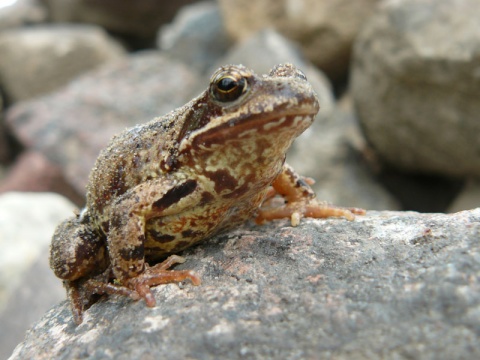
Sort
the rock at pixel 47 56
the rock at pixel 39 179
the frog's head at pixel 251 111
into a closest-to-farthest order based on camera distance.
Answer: the frog's head at pixel 251 111
the rock at pixel 39 179
the rock at pixel 47 56

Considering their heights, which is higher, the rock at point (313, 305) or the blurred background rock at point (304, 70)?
the blurred background rock at point (304, 70)

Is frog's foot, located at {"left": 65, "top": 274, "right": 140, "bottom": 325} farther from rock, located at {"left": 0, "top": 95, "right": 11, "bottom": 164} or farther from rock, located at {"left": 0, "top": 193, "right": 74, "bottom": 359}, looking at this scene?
rock, located at {"left": 0, "top": 95, "right": 11, "bottom": 164}

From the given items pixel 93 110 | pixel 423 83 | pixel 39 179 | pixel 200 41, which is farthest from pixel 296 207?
pixel 200 41

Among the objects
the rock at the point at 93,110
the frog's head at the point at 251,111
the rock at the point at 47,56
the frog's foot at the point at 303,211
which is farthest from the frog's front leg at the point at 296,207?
the rock at the point at 47,56

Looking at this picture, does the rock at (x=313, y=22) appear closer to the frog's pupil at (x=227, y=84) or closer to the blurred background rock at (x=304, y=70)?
the blurred background rock at (x=304, y=70)

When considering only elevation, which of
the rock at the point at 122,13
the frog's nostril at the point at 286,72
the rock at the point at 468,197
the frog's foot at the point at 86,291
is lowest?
the frog's foot at the point at 86,291

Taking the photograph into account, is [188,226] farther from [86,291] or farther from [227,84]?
[227,84]
